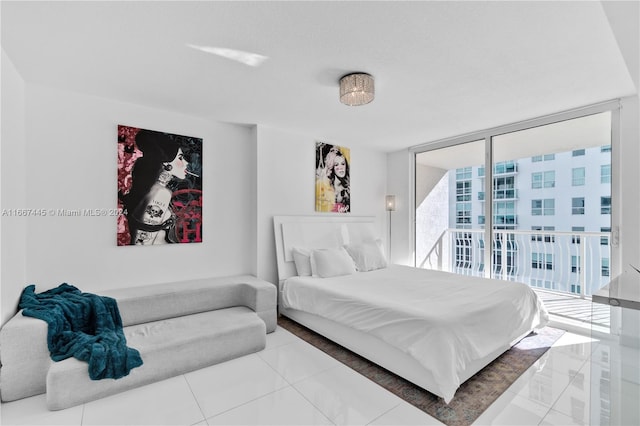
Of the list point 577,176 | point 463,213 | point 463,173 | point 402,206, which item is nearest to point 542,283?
point 463,213

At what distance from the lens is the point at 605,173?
3402mm

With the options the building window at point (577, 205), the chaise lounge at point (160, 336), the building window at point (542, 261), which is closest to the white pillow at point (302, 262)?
the chaise lounge at point (160, 336)

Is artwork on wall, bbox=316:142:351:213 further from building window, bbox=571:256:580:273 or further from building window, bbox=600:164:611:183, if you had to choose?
building window, bbox=571:256:580:273

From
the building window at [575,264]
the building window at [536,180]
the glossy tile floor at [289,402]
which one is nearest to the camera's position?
the glossy tile floor at [289,402]

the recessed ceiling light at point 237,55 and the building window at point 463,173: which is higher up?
the recessed ceiling light at point 237,55

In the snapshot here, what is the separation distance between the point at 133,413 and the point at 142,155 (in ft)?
8.12

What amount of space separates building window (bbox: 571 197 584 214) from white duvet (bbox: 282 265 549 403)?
157cm

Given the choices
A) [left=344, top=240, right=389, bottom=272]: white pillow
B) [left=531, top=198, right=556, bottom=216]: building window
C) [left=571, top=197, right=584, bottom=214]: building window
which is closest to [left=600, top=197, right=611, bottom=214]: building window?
[left=571, top=197, right=584, bottom=214]: building window

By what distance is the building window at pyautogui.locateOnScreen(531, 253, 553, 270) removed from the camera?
191 inches

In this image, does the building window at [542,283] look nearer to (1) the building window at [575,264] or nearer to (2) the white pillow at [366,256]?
(1) the building window at [575,264]

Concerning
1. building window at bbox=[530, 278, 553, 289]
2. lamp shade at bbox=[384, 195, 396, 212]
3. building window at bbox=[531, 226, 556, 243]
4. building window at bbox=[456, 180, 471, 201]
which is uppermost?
building window at bbox=[456, 180, 471, 201]

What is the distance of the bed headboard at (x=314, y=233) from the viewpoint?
4.05 meters

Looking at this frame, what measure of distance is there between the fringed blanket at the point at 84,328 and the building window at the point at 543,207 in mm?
5270

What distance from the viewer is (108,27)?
190 cm
